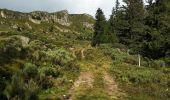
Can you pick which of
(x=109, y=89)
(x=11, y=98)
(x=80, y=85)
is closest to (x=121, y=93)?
(x=109, y=89)

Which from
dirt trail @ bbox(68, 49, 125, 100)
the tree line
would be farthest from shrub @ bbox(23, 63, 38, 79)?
the tree line

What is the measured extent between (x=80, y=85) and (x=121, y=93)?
3786mm

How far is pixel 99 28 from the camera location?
88500 millimetres

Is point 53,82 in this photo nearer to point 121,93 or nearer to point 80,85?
point 80,85

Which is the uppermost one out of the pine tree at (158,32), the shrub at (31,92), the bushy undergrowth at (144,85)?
the pine tree at (158,32)

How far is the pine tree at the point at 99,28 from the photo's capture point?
277ft

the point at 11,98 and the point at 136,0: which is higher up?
the point at 136,0

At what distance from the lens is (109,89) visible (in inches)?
989

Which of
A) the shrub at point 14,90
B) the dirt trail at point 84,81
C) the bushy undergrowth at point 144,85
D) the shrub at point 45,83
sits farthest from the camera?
the dirt trail at point 84,81

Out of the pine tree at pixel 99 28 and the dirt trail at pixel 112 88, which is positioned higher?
the pine tree at pixel 99 28

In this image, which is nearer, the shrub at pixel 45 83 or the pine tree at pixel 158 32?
the shrub at pixel 45 83

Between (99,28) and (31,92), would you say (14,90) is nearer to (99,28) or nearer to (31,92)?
(31,92)

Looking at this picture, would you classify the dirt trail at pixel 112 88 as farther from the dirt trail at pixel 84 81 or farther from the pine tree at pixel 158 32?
the pine tree at pixel 158 32

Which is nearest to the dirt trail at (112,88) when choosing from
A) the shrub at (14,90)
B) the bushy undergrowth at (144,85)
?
the bushy undergrowth at (144,85)
